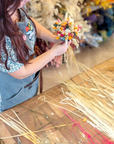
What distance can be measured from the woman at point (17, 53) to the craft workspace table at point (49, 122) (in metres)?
0.15

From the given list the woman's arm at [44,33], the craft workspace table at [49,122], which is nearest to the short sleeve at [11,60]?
the craft workspace table at [49,122]

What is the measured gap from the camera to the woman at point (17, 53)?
527 millimetres

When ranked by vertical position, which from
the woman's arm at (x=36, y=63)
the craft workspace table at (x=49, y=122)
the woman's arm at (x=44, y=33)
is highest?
the woman's arm at (x=44, y=33)

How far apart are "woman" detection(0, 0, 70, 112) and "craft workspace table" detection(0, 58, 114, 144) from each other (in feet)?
0.48

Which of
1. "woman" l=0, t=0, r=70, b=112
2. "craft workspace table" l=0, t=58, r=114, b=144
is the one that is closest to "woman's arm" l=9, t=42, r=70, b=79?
"woman" l=0, t=0, r=70, b=112

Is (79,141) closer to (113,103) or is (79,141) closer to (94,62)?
(113,103)

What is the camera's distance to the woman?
53cm

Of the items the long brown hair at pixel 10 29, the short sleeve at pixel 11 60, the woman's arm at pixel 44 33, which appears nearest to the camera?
the long brown hair at pixel 10 29

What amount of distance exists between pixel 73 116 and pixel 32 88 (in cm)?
36

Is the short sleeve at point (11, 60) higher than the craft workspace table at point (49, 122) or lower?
higher

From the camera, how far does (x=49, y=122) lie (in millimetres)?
653

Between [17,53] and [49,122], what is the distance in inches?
13.3

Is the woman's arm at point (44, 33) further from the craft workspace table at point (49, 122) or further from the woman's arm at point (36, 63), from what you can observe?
the craft workspace table at point (49, 122)

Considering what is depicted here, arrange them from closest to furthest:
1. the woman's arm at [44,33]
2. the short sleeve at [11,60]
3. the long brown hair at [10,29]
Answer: the long brown hair at [10,29] → the short sleeve at [11,60] → the woman's arm at [44,33]
